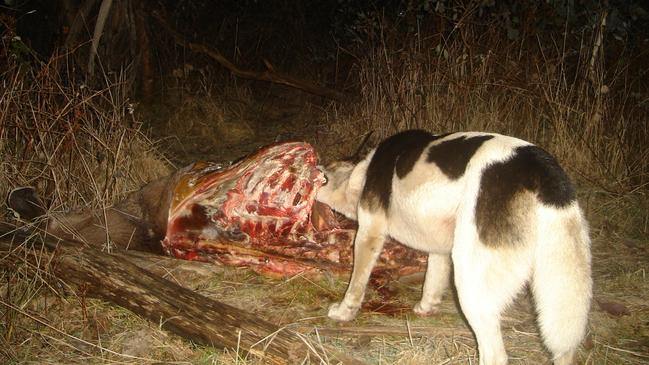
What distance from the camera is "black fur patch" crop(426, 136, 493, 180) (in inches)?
103

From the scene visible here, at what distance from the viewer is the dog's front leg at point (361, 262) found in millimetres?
3150

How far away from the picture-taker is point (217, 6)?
10500 millimetres

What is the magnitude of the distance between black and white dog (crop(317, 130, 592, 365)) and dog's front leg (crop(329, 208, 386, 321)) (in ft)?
0.89

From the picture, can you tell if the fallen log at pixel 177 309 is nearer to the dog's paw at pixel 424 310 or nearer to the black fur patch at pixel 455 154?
the dog's paw at pixel 424 310

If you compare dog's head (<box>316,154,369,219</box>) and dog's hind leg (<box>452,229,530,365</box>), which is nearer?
dog's hind leg (<box>452,229,530,365</box>)

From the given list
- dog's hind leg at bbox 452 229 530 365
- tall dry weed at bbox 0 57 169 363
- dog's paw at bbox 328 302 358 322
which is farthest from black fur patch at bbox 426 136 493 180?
tall dry weed at bbox 0 57 169 363

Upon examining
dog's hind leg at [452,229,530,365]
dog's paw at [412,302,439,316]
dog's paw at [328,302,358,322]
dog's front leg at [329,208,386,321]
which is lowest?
dog's paw at [412,302,439,316]

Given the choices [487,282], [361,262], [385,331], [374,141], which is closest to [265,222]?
[361,262]

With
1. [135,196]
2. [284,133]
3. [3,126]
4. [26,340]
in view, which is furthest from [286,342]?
[284,133]

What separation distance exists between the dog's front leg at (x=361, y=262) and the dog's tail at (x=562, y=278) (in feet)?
3.46

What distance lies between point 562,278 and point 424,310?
1223 mm

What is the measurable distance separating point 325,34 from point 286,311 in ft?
27.0

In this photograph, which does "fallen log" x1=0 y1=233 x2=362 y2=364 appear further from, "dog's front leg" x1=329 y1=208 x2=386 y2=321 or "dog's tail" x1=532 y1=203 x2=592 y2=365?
"dog's tail" x1=532 y1=203 x2=592 y2=365

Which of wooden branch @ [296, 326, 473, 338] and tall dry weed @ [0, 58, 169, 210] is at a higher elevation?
tall dry weed @ [0, 58, 169, 210]
